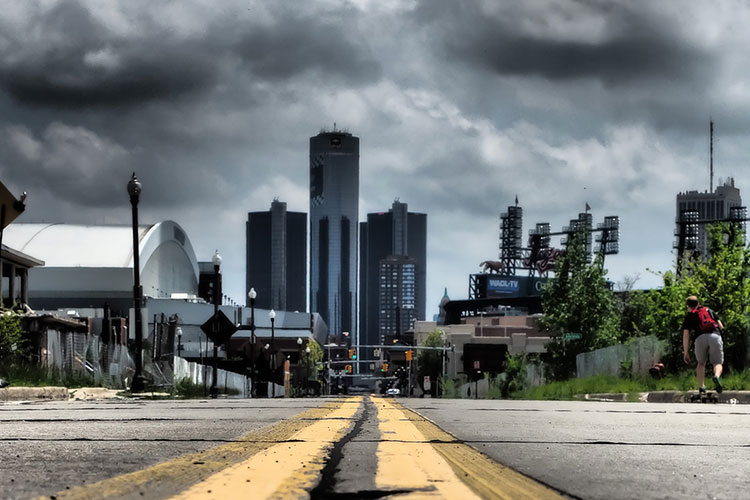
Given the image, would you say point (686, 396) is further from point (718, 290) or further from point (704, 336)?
point (718, 290)

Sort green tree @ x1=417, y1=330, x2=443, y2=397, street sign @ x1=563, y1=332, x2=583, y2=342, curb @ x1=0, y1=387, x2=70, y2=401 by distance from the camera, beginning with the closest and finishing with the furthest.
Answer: curb @ x1=0, y1=387, x2=70, y2=401 → street sign @ x1=563, y1=332, x2=583, y2=342 → green tree @ x1=417, y1=330, x2=443, y2=397

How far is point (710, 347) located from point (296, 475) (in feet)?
46.5

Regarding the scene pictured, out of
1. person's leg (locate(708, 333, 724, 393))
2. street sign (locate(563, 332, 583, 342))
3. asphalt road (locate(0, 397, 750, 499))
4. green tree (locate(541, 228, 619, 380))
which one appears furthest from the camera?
green tree (locate(541, 228, 619, 380))

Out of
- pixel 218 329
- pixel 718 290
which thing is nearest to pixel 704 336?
pixel 718 290

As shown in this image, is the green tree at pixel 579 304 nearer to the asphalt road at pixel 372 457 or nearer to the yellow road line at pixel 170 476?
the asphalt road at pixel 372 457

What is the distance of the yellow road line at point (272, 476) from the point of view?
3.42 m

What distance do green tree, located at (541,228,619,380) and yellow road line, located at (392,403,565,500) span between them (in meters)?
53.0

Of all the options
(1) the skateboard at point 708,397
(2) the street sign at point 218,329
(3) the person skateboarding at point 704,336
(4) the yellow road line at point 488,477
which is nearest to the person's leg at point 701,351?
(3) the person skateboarding at point 704,336

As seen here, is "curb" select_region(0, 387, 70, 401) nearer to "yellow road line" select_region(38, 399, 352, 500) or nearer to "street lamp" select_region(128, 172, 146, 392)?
"street lamp" select_region(128, 172, 146, 392)

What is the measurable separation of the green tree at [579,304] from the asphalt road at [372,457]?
5017 centimetres

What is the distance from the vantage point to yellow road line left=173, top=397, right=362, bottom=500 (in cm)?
342

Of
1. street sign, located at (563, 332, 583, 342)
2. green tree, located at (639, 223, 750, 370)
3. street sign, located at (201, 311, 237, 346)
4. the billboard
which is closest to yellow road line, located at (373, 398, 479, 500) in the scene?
green tree, located at (639, 223, 750, 370)

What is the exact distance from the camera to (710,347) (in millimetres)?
16906

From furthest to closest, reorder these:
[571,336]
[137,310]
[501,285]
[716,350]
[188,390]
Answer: [501,285]
[571,336]
[188,390]
[137,310]
[716,350]
